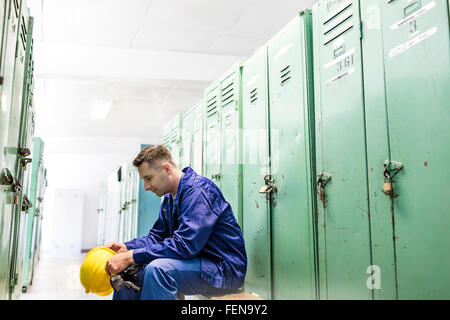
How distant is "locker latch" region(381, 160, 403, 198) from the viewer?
5.26 ft

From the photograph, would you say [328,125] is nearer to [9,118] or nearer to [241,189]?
[241,189]

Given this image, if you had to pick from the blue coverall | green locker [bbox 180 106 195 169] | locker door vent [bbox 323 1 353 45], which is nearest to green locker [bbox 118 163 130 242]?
green locker [bbox 180 106 195 169]

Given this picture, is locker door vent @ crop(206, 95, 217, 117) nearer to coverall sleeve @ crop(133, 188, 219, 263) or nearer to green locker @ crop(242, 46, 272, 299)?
green locker @ crop(242, 46, 272, 299)

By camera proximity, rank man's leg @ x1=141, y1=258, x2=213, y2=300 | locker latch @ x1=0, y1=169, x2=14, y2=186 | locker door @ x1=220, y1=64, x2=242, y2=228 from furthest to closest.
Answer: locker door @ x1=220, y1=64, x2=242, y2=228 → man's leg @ x1=141, y1=258, x2=213, y2=300 → locker latch @ x1=0, y1=169, x2=14, y2=186

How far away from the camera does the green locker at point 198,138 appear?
395cm

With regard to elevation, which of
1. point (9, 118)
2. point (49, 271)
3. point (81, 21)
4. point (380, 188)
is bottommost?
point (49, 271)

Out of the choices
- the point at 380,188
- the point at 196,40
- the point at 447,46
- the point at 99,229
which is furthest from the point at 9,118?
the point at 99,229

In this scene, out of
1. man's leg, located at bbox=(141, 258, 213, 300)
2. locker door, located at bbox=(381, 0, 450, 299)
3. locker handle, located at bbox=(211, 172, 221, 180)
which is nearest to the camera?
locker door, located at bbox=(381, 0, 450, 299)

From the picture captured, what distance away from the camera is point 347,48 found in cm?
195

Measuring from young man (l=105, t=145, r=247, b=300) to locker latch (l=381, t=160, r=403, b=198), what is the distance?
3.12 feet

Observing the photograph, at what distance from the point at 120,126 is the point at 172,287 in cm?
874

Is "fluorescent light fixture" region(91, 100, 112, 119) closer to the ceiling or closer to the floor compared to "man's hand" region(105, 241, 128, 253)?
closer to the ceiling

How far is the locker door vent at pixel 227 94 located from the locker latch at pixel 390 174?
5.79 feet

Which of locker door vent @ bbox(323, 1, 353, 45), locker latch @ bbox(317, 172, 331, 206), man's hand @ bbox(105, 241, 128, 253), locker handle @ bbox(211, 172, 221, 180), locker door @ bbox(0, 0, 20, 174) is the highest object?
locker door vent @ bbox(323, 1, 353, 45)
